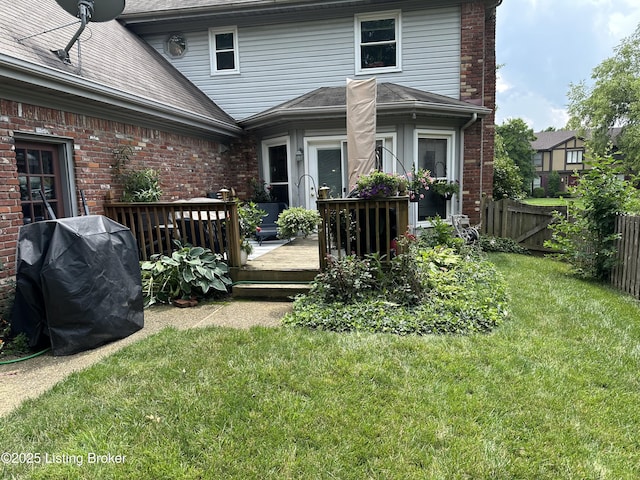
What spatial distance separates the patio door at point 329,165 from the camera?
8477 mm

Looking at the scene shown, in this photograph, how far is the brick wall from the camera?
4.41m

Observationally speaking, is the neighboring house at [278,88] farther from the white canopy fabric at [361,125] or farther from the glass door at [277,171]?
the white canopy fabric at [361,125]

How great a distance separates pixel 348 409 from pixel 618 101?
3186 centimetres

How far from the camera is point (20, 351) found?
145 inches

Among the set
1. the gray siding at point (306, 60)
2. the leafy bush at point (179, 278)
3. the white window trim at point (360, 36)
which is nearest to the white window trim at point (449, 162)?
the gray siding at point (306, 60)

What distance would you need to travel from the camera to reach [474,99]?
8.76 m

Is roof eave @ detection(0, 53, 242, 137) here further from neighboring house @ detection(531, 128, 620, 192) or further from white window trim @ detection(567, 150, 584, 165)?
white window trim @ detection(567, 150, 584, 165)

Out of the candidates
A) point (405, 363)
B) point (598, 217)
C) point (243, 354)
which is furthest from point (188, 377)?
point (598, 217)

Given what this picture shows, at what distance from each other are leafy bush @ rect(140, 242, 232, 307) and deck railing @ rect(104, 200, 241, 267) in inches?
12.8

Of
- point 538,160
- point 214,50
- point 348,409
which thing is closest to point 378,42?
point 214,50

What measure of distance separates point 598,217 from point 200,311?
18.9ft

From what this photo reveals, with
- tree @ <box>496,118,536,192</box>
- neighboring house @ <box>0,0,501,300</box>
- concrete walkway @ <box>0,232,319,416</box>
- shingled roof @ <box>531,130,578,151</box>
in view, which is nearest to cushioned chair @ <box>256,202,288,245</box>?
neighboring house @ <box>0,0,501,300</box>

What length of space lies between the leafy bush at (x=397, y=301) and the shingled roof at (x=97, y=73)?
12.7ft

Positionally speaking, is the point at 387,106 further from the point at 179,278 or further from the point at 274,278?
the point at 179,278
